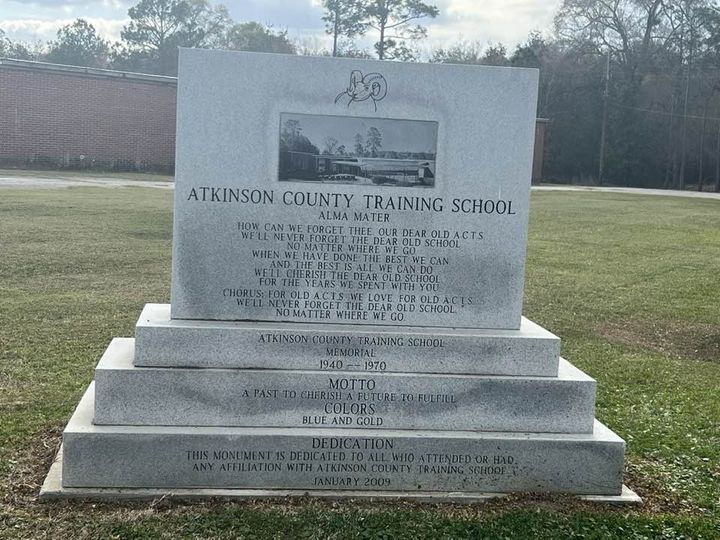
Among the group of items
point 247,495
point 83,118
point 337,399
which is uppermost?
point 83,118

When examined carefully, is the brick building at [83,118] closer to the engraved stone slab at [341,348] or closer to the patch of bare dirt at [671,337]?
the patch of bare dirt at [671,337]

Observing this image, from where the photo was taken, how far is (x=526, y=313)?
9.99m

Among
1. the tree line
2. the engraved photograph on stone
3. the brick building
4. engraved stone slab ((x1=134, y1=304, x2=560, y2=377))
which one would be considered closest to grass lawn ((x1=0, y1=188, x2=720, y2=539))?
engraved stone slab ((x1=134, y1=304, x2=560, y2=377))

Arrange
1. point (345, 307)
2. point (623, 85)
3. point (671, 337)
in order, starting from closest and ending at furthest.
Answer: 1. point (345, 307)
2. point (671, 337)
3. point (623, 85)

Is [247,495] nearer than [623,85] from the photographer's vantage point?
Yes

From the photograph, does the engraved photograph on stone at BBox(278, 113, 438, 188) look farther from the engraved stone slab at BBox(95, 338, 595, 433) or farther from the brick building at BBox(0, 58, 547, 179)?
the brick building at BBox(0, 58, 547, 179)

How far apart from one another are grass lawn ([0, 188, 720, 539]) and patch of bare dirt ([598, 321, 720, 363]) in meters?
0.03

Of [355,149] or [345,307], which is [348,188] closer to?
[355,149]

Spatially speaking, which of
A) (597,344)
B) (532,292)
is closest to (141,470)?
(597,344)

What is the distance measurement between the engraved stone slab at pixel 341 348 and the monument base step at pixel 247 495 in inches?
25.0

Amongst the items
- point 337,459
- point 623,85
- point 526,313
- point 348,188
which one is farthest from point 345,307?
point 623,85

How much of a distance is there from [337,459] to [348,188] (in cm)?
143

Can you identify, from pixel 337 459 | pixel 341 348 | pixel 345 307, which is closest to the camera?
pixel 337 459

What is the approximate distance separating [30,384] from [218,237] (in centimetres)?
267
